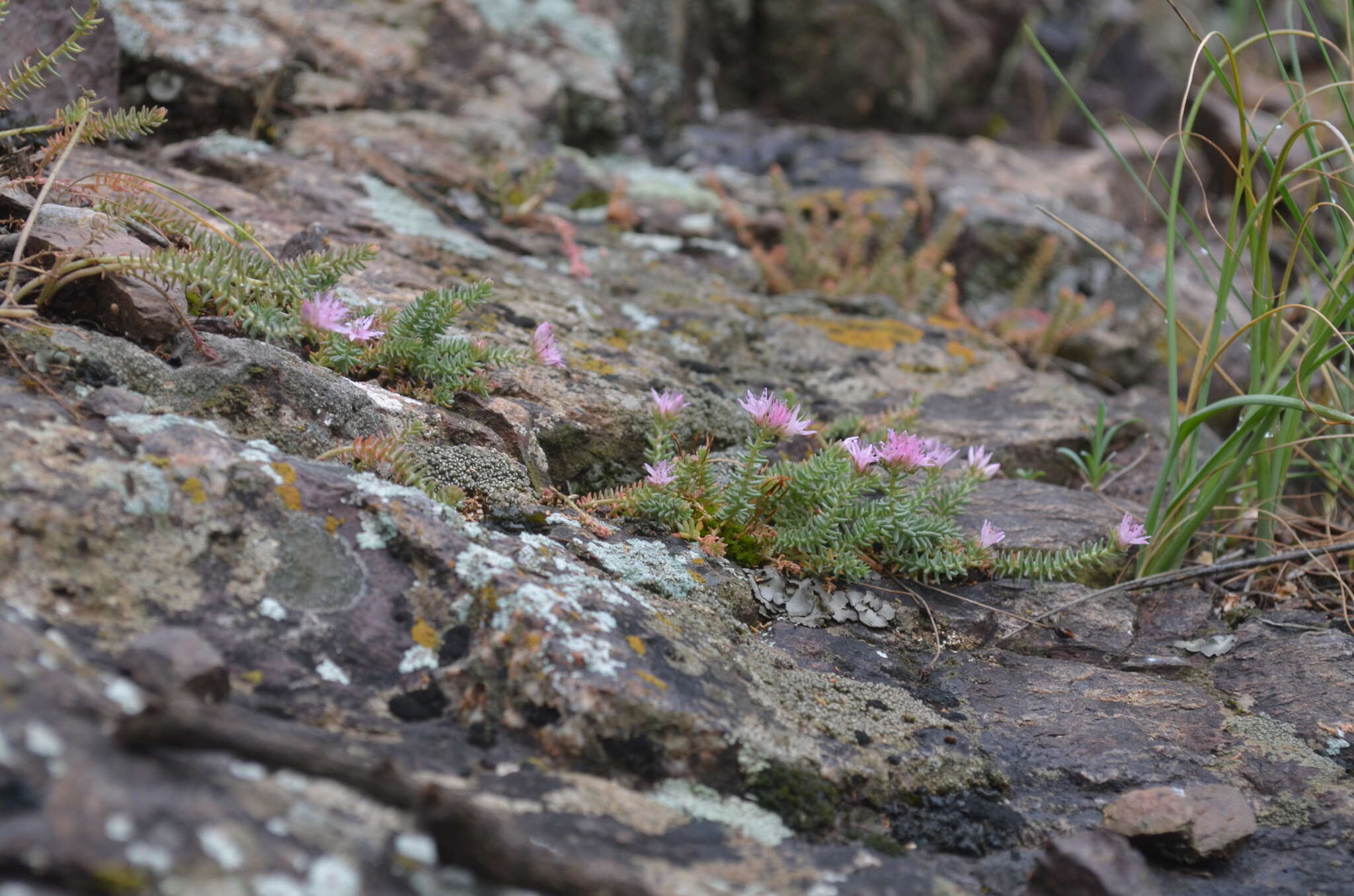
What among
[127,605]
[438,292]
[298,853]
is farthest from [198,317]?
[298,853]

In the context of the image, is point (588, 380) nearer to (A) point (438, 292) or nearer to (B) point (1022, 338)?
(A) point (438, 292)

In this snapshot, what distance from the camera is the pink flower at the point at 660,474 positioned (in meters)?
2.45

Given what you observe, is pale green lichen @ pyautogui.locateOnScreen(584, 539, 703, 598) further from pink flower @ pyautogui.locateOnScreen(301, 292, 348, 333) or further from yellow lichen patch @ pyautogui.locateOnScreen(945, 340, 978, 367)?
yellow lichen patch @ pyautogui.locateOnScreen(945, 340, 978, 367)

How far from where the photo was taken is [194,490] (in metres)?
1.75

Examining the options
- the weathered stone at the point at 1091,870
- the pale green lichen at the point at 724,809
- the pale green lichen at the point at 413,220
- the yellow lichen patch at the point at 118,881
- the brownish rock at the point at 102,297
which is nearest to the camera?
the yellow lichen patch at the point at 118,881

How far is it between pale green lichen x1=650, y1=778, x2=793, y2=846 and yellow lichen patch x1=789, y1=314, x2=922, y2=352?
261 centimetres

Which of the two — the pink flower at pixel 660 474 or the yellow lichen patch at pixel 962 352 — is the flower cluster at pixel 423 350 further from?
the yellow lichen patch at pixel 962 352

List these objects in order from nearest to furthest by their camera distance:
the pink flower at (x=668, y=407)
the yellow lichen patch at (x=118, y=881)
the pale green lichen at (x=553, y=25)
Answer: the yellow lichen patch at (x=118, y=881) < the pink flower at (x=668, y=407) < the pale green lichen at (x=553, y=25)

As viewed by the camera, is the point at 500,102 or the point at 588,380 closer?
the point at 588,380

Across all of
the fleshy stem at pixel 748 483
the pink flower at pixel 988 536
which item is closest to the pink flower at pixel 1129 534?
the pink flower at pixel 988 536

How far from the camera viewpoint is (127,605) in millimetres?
1573

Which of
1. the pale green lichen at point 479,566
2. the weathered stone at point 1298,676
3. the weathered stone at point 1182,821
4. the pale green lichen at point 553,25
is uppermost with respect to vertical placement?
the pale green lichen at point 553,25

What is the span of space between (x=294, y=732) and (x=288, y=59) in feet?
13.4

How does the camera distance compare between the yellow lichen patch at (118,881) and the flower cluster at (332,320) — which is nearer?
the yellow lichen patch at (118,881)
